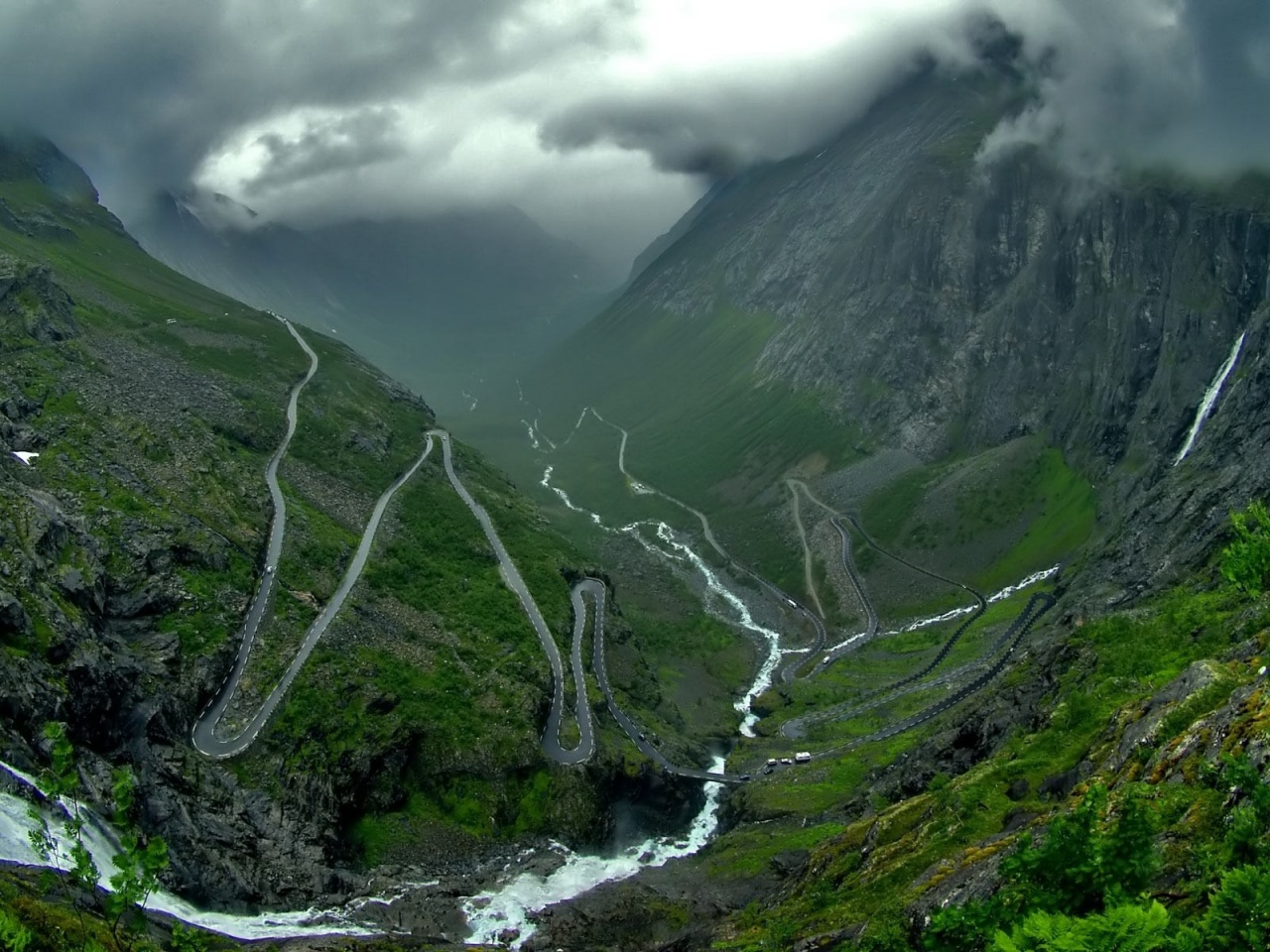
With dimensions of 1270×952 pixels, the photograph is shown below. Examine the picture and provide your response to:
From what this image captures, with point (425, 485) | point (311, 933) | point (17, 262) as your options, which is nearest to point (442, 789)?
point (311, 933)

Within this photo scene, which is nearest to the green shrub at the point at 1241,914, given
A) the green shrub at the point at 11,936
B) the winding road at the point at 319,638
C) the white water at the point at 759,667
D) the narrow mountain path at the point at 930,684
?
the green shrub at the point at 11,936

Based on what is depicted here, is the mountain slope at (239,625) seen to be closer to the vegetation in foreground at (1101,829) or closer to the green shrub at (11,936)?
the vegetation in foreground at (1101,829)

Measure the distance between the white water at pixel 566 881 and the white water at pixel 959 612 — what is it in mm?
73513

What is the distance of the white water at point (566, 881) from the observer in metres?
74.8

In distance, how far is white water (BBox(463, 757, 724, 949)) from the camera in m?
74.8

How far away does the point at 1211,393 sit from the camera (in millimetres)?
177750

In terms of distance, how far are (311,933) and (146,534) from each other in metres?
50.9

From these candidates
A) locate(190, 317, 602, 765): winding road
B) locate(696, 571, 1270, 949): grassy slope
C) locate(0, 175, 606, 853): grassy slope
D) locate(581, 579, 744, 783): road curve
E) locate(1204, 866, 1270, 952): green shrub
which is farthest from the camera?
locate(581, 579, 744, 783): road curve

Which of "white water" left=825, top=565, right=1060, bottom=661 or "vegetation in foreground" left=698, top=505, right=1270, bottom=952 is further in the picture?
"white water" left=825, top=565, right=1060, bottom=661

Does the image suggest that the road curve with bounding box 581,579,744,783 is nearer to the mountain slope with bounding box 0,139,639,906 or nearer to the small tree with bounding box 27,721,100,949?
the mountain slope with bounding box 0,139,639,906

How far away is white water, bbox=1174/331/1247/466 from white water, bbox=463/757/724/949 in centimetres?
11487

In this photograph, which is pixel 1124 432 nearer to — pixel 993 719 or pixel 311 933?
pixel 993 719

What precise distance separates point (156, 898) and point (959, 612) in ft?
461

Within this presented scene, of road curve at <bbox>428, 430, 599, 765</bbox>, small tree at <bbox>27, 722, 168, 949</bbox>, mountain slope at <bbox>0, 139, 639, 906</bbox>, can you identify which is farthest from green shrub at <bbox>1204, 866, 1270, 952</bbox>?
road curve at <bbox>428, 430, 599, 765</bbox>
